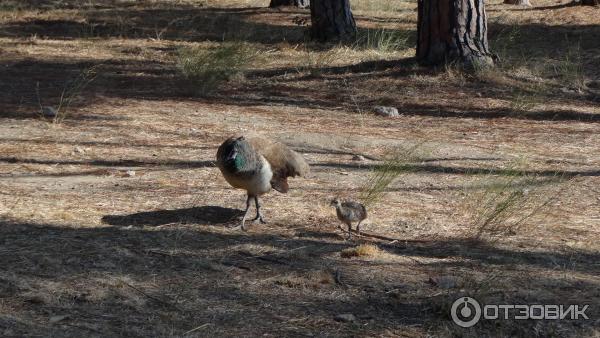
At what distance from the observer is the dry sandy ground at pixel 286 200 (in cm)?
468

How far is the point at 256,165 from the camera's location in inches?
224

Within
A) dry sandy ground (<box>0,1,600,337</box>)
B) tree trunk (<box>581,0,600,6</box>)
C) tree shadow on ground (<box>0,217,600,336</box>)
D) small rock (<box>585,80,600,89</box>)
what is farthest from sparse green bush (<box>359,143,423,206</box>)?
tree trunk (<box>581,0,600,6</box>)

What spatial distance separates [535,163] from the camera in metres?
7.80

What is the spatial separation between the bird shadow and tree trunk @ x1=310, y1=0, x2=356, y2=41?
25.3 feet

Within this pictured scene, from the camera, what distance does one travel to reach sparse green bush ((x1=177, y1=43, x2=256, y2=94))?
10352 mm

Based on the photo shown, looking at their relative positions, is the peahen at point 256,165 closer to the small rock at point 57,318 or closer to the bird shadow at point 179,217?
the bird shadow at point 179,217

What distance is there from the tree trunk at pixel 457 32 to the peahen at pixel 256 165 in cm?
533

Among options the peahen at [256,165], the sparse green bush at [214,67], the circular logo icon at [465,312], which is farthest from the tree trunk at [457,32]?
the circular logo icon at [465,312]

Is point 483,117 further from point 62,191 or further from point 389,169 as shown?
point 62,191

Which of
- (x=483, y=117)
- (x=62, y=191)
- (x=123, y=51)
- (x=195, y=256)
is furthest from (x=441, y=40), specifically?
(x=195, y=256)

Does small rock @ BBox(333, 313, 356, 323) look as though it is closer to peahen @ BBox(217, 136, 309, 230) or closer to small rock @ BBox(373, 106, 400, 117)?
peahen @ BBox(217, 136, 309, 230)

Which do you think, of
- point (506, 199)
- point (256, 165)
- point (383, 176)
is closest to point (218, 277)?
point (256, 165)

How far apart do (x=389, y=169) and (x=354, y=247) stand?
3.76 feet

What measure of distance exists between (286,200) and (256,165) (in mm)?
923
